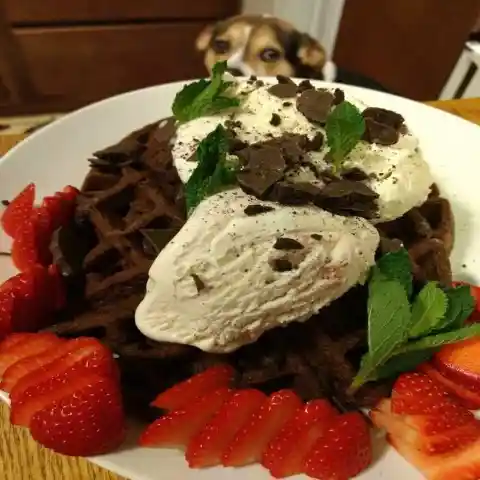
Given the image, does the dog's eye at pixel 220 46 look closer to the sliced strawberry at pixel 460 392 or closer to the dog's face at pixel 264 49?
the dog's face at pixel 264 49

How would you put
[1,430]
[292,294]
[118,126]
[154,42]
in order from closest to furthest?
[292,294] → [1,430] → [118,126] → [154,42]

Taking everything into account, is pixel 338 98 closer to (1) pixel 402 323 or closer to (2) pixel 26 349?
(1) pixel 402 323

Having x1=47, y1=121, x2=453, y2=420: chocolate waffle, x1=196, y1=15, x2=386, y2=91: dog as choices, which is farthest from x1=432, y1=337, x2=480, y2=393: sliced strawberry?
x1=196, y1=15, x2=386, y2=91: dog

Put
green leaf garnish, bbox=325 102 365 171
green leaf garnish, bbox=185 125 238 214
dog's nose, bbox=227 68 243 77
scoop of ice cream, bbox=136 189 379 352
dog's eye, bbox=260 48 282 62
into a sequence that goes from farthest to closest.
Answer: dog's eye, bbox=260 48 282 62 < dog's nose, bbox=227 68 243 77 < green leaf garnish, bbox=325 102 365 171 < green leaf garnish, bbox=185 125 238 214 < scoop of ice cream, bbox=136 189 379 352

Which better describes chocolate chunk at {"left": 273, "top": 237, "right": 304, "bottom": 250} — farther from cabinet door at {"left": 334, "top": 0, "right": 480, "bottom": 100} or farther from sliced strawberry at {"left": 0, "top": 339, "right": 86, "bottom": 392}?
cabinet door at {"left": 334, "top": 0, "right": 480, "bottom": 100}

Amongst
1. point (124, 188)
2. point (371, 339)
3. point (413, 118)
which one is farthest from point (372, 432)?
point (413, 118)

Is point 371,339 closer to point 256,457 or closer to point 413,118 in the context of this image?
point 256,457

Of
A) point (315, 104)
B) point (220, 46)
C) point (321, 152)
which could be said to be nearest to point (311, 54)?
point (220, 46)

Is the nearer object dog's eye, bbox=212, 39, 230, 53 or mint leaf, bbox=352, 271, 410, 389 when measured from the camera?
mint leaf, bbox=352, 271, 410, 389

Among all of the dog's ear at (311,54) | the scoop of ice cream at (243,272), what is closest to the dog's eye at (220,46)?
the dog's ear at (311,54)
